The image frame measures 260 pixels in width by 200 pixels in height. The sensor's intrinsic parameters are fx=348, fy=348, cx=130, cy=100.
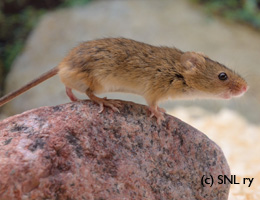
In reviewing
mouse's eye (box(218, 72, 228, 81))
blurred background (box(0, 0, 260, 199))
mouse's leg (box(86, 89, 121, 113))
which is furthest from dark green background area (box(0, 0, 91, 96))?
mouse's eye (box(218, 72, 228, 81))

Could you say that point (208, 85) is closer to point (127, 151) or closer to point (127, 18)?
point (127, 151)

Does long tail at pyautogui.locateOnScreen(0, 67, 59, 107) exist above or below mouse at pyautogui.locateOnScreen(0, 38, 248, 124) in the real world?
below

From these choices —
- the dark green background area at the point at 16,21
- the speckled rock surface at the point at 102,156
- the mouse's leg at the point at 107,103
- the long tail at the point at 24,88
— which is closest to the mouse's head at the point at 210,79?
the speckled rock surface at the point at 102,156

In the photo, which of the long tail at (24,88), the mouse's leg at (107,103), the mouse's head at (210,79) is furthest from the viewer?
the mouse's head at (210,79)

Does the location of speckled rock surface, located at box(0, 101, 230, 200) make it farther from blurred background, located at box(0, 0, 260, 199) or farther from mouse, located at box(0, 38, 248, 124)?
blurred background, located at box(0, 0, 260, 199)

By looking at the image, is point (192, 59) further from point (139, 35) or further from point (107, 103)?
point (139, 35)

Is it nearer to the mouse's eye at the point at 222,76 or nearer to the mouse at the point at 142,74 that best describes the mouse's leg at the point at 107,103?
the mouse at the point at 142,74

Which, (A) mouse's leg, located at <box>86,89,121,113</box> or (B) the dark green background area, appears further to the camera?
(B) the dark green background area
